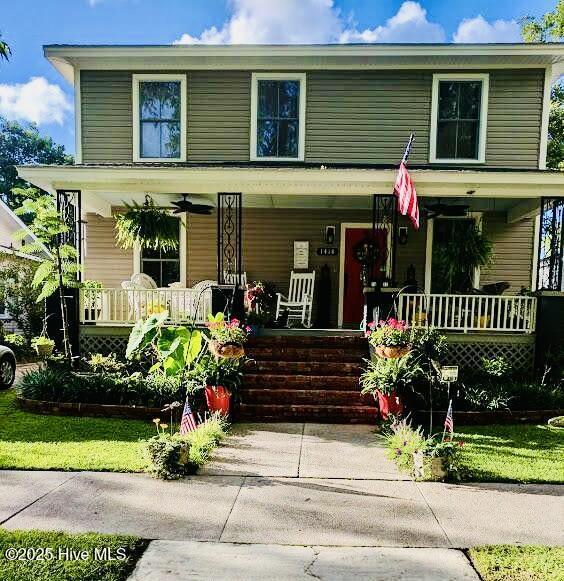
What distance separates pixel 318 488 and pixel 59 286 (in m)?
5.20

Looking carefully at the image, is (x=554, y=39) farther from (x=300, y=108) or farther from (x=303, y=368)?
(x=303, y=368)

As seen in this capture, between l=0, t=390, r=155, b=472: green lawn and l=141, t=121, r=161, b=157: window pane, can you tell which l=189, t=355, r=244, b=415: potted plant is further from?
l=141, t=121, r=161, b=157: window pane

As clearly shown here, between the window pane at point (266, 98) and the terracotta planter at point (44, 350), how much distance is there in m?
6.19

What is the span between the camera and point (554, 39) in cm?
1625

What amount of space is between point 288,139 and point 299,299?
3503 mm

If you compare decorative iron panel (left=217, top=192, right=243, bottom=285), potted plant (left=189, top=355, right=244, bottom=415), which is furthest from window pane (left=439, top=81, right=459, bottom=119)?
potted plant (left=189, top=355, right=244, bottom=415)

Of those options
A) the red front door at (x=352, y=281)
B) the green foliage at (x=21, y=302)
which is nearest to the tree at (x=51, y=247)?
the red front door at (x=352, y=281)

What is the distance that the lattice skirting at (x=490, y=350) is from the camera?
731 cm

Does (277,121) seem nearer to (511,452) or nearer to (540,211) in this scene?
(540,211)

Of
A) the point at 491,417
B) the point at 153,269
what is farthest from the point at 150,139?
the point at 491,417

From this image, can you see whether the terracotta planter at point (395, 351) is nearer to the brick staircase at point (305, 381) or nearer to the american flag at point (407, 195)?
the brick staircase at point (305, 381)

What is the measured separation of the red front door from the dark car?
663 cm

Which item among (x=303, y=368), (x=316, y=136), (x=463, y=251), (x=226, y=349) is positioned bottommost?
(x=303, y=368)

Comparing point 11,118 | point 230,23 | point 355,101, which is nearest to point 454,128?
point 355,101
